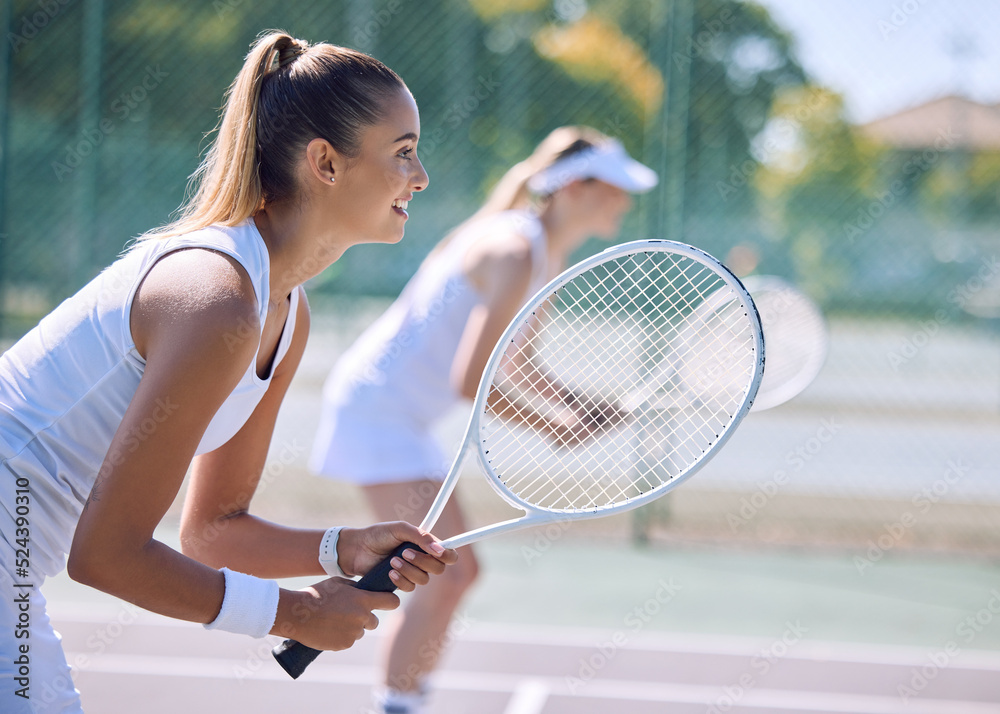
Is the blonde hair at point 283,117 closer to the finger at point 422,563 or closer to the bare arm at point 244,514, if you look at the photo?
the bare arm at point 244,514

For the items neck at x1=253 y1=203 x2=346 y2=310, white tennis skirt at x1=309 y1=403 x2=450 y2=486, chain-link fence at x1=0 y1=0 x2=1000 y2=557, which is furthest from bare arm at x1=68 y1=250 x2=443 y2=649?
chain-link fence at x1=0 y1=0 x2=1000 y2=557

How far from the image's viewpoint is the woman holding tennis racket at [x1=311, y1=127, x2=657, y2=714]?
6.91 ft

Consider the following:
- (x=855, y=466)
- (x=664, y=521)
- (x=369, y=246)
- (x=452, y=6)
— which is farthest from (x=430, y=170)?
(x=855, y=466)

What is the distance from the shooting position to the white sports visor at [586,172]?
2.54 meters

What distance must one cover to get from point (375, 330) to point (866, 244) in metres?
2.82

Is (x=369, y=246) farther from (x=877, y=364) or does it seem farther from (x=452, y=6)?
(x=877, y=364)

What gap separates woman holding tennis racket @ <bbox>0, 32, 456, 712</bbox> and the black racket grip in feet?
0.06

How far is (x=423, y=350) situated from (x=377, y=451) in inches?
10.5

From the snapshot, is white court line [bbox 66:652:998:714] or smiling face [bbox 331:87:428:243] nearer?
smiling face [bbox 331:87:428:243]

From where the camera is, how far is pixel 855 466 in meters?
5.39

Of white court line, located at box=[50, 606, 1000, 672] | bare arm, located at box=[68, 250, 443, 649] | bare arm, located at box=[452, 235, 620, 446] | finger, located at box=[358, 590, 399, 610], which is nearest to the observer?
bare arm, located at box=[68, 250, 443, 649]

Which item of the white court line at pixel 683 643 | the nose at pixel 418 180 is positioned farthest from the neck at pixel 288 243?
the white court line at pixel 683 643

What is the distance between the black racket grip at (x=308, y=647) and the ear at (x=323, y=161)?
488 mm

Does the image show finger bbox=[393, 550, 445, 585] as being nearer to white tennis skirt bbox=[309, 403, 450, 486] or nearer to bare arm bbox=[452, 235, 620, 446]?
bare arm bbox=[452, 235, 620, 446]
